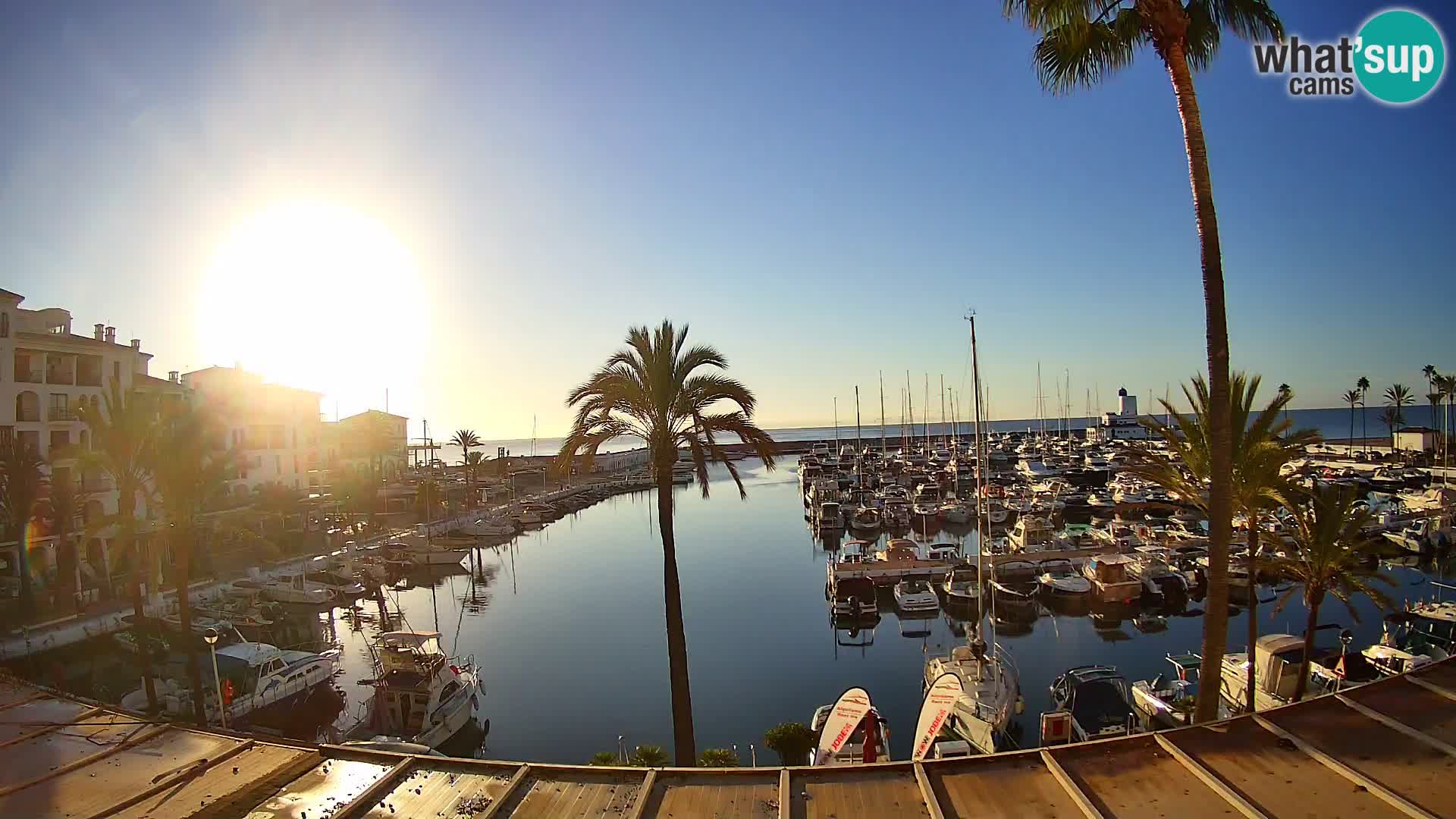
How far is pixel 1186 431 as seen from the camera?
1407 centimetres

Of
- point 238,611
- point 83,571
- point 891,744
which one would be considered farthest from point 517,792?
point 83,571

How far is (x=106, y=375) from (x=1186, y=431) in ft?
177

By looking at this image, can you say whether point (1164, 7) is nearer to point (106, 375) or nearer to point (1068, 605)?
point (1068, 605)

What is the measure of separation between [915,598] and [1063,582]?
26.6 ft

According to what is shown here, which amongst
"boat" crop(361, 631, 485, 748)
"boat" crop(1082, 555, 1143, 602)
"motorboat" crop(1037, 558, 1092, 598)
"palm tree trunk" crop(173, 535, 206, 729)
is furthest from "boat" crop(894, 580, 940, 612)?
"palm tree trunk" crop(173, 535, 206, 729)

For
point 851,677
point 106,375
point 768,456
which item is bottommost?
point 851,677

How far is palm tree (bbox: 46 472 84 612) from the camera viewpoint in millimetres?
33375

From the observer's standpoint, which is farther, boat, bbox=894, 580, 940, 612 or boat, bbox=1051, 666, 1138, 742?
boat, bbox=894, 580, 940, 612

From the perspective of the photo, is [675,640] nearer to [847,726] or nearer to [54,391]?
[847,726]

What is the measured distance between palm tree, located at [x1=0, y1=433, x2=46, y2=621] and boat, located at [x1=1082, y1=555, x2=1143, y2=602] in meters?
49.6

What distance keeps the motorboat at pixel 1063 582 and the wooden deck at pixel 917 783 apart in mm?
29989

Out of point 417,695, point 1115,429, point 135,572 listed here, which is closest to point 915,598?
point 417,695

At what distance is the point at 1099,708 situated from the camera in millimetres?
18156

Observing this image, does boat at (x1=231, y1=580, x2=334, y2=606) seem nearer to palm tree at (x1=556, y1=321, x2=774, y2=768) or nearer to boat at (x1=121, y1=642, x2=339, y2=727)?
boat at (x1=121, y1=642, x2=339, y2=727)
